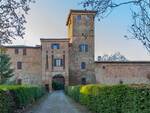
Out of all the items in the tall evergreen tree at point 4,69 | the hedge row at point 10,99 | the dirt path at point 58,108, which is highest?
the tall evergreen tree at point 4,69

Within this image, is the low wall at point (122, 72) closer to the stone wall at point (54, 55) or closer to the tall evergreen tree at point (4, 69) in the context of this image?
the stone wall at point (54, 55)

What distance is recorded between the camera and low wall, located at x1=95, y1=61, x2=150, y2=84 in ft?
226

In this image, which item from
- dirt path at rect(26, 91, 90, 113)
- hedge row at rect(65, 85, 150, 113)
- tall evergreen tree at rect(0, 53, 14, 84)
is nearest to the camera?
hedge row at rect(65, 85, 150, 113)

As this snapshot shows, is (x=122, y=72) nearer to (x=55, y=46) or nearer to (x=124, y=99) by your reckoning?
(x=55, y=46)

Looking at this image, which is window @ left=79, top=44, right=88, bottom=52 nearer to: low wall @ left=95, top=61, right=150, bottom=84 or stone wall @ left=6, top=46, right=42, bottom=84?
low wall @ left=95, top=61, right=150, bottom=84

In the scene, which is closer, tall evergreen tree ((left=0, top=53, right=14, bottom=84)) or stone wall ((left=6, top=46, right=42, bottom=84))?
tall evergreen tree ((left=0, top=53, right=14, bottom=84))

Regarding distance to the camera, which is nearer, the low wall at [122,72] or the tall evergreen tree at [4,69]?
the tall evergreen tree at [4,69]

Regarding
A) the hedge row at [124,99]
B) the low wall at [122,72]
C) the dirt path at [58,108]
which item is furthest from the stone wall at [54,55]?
the hedge row at [124,99]

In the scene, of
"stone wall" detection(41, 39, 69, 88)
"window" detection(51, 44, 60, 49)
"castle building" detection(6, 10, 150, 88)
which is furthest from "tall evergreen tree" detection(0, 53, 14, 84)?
"window" detection(51, 44, 60, 49)

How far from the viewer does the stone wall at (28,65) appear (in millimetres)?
70062

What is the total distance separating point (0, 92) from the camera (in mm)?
15234

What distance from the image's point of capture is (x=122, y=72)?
6925 cm

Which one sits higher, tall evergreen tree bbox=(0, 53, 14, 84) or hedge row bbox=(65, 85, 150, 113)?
tall evergreen tree bbox=(0, 53, 14, 84)

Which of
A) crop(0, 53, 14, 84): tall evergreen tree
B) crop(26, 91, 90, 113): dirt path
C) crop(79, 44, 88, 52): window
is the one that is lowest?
crop(26, 91, 90, 113): dirt path
